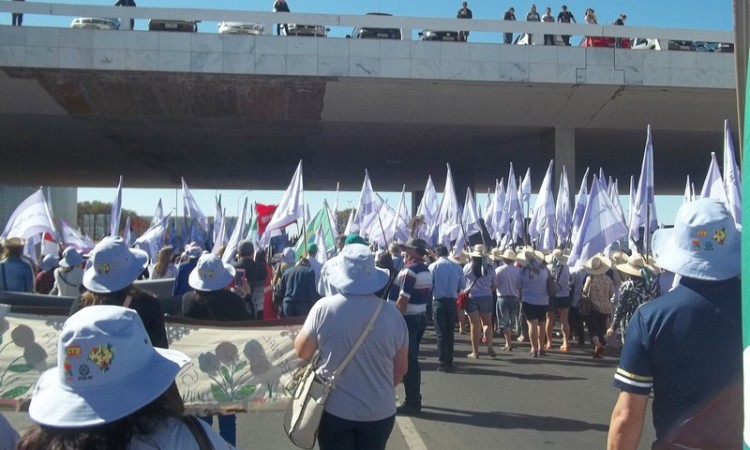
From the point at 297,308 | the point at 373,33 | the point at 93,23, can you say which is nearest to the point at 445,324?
the point at 297,308

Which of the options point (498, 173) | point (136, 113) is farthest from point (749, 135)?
point (498, 173)

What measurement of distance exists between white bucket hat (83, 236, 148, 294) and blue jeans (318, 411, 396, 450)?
1.51m

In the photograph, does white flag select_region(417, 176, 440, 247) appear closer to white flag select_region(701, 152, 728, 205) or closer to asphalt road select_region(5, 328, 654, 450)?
white flag select_region(701, 152, 728, 205)

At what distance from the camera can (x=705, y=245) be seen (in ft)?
9.25

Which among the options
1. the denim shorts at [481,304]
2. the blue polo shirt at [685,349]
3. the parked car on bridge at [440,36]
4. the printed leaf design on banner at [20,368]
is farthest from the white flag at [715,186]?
the parked car on bridge at [440,36]

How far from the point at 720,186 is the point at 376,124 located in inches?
697

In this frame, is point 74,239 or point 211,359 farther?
point 74,239

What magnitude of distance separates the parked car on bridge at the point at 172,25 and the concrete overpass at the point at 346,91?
0.41 metres

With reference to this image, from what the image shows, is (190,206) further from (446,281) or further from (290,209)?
(446,281)

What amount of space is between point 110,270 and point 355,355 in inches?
63.9

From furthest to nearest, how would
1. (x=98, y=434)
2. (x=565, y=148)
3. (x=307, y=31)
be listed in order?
(x=565, y=148) < (x=307, y=31) < (x=98, y=434)

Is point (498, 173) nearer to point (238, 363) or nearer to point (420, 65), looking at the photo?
point (420, 65)

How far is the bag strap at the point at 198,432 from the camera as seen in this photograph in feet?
6.86

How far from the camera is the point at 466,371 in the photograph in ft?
33.5
